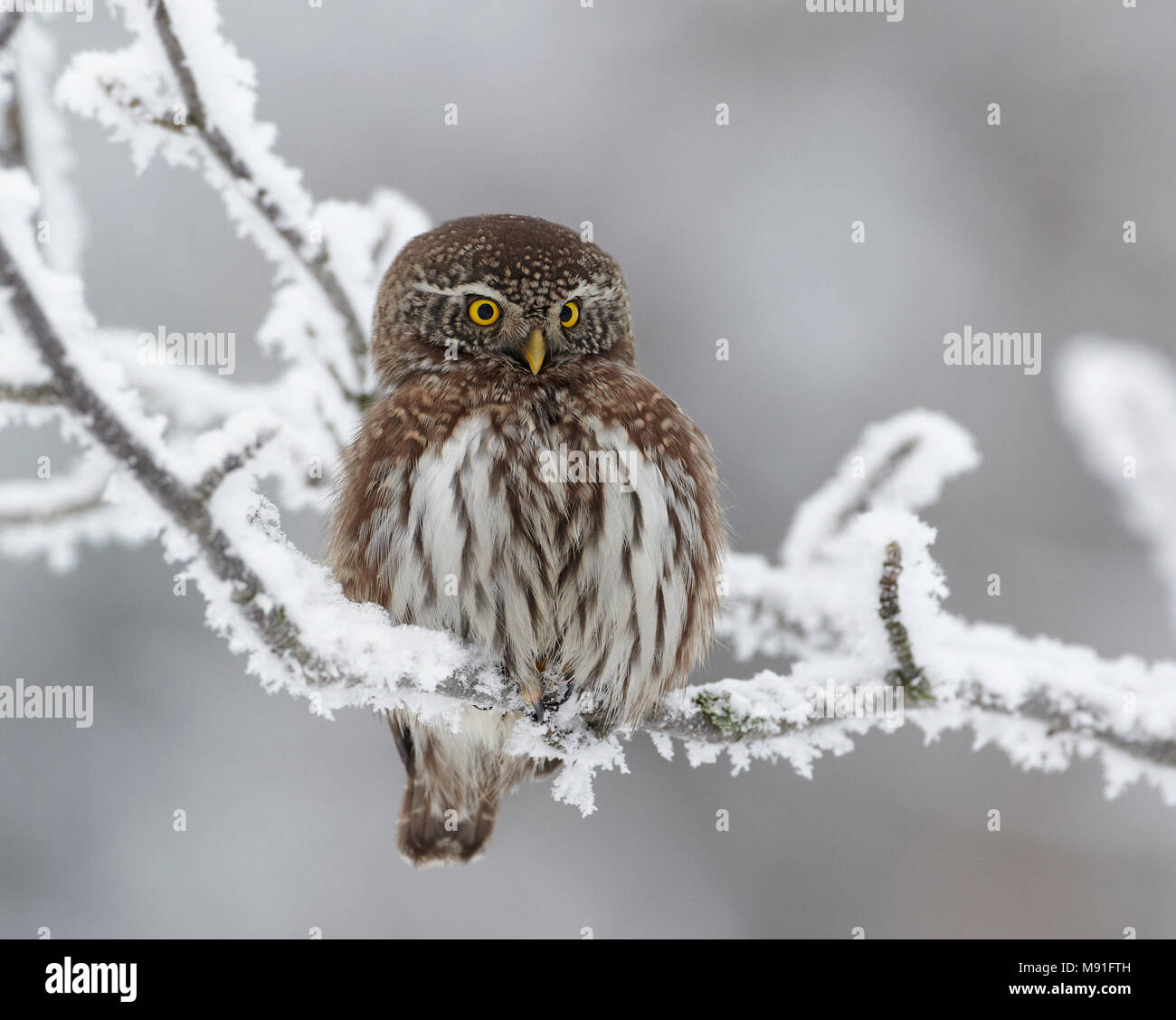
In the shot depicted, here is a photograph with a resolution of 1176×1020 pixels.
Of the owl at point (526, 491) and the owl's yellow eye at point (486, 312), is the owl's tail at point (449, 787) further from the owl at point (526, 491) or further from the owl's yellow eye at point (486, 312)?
the owl's yellow eye at point (486, 312)

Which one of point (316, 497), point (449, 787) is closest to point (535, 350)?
point (316, 497)

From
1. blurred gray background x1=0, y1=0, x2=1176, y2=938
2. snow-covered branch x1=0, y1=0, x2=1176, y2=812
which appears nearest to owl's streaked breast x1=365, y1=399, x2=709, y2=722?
snow-covered branch x1=0, y1=0, x2=1176, y2=812

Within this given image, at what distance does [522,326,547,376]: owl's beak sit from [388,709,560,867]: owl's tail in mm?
1152

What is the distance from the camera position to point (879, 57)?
32.9 feet

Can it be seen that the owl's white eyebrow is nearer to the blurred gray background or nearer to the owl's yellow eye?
the owl's yellow eye

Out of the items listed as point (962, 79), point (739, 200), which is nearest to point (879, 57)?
point (962, 79)

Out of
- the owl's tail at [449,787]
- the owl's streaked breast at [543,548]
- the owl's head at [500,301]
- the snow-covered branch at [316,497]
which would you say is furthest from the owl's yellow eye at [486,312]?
the owl's tail at [449,787]

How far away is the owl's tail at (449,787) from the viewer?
3600 mm

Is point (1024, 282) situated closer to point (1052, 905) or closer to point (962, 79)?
point (962, 79)

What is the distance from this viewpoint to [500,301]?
11.2 feet

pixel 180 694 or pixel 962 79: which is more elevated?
pixel 962 79

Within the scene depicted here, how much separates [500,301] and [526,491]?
2.29 ft

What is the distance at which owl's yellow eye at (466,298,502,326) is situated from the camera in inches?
134
